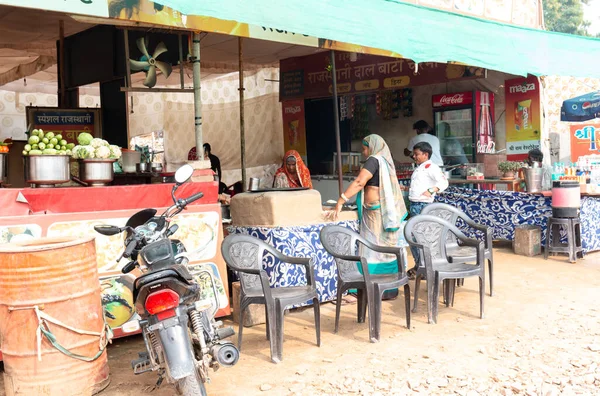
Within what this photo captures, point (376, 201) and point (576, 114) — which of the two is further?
point (576, 114)

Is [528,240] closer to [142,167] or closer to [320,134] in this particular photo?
[142,167]

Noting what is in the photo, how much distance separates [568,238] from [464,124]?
142 inches

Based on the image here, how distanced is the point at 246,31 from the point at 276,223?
174cm

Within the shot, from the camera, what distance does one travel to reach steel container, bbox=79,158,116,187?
450 cm

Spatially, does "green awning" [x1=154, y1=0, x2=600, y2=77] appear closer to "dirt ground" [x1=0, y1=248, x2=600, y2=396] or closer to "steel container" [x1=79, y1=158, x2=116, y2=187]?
"steel container" [x1=79, y1=158, x2=116, y2=187]

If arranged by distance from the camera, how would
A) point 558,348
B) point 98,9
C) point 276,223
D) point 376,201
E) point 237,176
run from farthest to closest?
point 237,176
point 376,201
point 276,223
point 558,348
point 98,9

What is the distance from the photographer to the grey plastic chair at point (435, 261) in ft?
16.3

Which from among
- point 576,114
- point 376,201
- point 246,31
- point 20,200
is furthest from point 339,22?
point 576,114

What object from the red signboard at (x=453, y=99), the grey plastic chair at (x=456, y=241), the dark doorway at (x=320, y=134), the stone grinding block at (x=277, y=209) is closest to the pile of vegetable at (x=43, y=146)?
the stone grinding block at (x=277, y=209)

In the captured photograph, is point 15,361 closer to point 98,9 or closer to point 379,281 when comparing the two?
point 98,9

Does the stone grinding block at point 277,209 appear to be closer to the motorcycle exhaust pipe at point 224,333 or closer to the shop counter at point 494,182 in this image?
the motorcycle exhaust pipe at point 224,333

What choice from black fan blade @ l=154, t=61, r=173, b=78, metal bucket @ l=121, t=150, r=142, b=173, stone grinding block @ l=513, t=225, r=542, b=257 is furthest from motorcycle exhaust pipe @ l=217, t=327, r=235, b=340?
stone grinding block @ l=513, t=225, r=542, b=257

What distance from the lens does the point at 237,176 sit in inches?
593

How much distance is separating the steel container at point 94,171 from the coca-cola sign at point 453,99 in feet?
24.1
